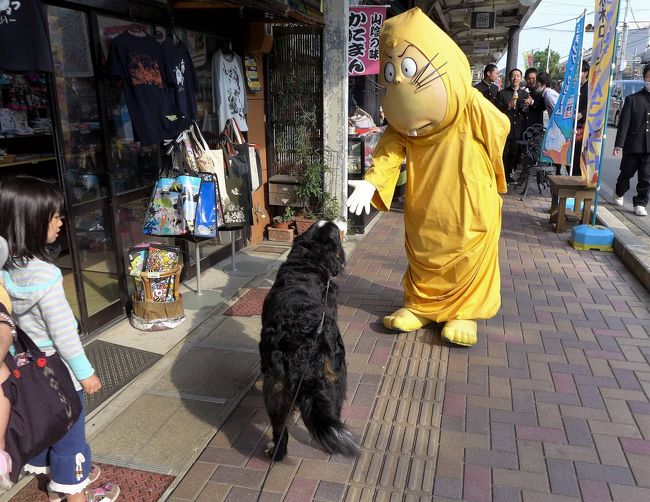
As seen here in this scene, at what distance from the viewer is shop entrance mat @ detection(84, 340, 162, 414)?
334cm

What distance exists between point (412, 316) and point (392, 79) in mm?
1816

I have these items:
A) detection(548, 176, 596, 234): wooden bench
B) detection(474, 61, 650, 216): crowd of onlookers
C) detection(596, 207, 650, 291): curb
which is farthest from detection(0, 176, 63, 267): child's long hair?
detection(474, 61, 650, 216): crowd of onlookers

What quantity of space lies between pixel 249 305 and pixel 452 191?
2.08m

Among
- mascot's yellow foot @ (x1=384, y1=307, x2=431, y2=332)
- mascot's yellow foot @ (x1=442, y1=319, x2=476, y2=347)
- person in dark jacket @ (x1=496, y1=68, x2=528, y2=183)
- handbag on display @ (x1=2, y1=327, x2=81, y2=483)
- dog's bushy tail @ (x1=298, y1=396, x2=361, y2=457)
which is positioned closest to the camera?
handbag on display @ (x1=2, y1=327, x2=81, y2=483)

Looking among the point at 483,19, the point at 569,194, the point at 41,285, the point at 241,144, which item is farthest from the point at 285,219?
the point at 483,19

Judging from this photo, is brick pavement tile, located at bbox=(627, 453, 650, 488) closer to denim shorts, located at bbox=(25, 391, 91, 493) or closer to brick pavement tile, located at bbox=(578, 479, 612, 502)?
brick pavement tile, located at bbox=(578, 479, 612, 502)

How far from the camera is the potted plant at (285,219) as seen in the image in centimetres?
668

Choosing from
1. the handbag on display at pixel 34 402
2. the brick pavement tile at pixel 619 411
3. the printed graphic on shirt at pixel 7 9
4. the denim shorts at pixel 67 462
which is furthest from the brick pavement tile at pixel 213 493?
the printed graphic on shirt at pixel 7 9

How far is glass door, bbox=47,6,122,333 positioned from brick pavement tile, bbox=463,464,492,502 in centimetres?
295

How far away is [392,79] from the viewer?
3590mm

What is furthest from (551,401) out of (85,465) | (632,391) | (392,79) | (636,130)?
(636,130)

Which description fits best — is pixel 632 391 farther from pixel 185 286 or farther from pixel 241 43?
pixel 241 43

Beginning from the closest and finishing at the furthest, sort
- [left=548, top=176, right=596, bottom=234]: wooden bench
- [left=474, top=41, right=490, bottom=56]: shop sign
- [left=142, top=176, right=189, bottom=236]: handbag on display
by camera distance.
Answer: [left=142, top=176, right=189, bottom=236]: handbag on display → [left=548, top=176, right=596, bottom=234]: wooden bench → [left=474, top=41, right=490, bottom=56]: shop sign

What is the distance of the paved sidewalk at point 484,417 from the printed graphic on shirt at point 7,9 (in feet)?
8.34
